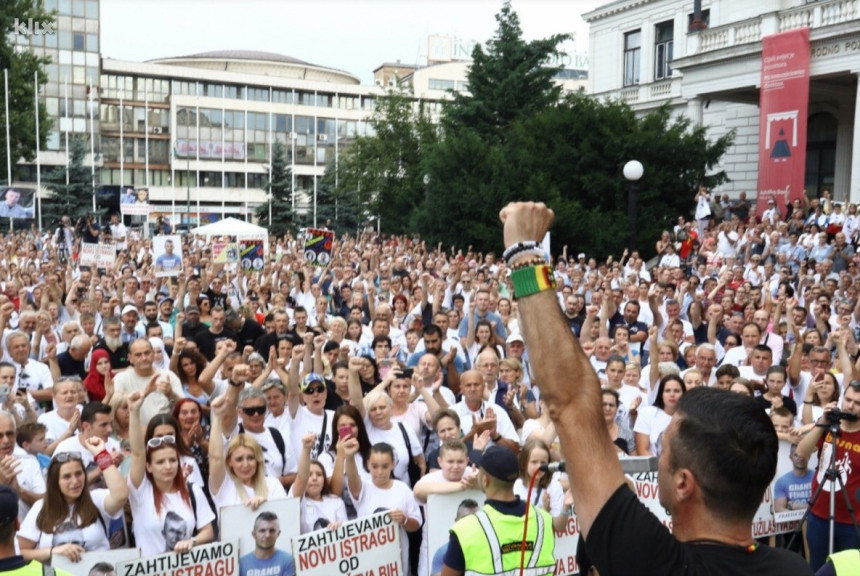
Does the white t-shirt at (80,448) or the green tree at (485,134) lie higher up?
the green tree at (485,134)

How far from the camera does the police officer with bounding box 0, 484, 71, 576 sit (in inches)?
153

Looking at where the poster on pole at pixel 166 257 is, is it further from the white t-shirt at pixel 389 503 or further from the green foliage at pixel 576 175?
the green foliage at pixel 576 175

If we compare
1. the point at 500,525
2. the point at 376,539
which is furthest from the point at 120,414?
the point at 500,525

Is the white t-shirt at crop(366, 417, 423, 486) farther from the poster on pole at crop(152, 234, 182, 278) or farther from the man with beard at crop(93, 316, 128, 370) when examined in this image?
the poster on pole at crop(152, 234, 182, 278)

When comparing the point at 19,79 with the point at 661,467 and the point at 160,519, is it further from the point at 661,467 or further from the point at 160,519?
the point at 661,467

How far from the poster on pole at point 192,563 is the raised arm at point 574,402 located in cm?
409

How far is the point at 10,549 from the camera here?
4.02 m

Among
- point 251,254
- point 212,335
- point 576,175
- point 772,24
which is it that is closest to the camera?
point 212,335

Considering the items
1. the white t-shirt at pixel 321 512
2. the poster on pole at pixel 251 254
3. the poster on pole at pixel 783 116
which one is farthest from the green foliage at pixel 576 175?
the white t-shirt at pixel 321 512

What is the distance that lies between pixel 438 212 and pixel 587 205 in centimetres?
481

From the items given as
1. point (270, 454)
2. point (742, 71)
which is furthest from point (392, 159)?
point (270, 454)

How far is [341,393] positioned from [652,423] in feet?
9.44

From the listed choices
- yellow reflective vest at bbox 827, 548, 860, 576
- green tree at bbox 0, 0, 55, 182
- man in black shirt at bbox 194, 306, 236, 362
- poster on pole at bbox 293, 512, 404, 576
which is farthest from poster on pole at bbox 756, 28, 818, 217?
green tree at bbox 0, 0, 55, 182

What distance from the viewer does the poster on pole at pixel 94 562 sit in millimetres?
4988
